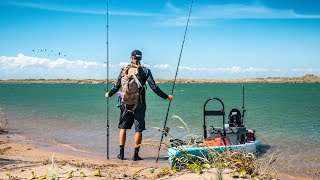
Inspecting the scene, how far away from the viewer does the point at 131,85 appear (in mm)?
8320

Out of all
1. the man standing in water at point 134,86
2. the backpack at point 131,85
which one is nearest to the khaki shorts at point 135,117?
the man standing in water at point 134,86

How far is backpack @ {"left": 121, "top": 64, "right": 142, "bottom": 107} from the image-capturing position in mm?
8312

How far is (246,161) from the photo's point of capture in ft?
18.6

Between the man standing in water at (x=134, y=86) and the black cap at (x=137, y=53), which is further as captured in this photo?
the black cap at (x=137, y=53)

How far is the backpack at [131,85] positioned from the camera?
8312mm

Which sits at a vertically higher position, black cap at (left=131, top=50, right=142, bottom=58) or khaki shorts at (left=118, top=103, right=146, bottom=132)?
black cap at (left=131, top=50, right=142, bottom=58)

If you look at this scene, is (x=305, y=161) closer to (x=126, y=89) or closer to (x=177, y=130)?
(x=126, y=89)

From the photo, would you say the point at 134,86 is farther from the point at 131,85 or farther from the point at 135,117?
the point at 135,117

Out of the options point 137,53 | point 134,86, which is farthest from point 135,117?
point 137,53

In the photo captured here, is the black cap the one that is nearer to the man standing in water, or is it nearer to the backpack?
the man standing in water

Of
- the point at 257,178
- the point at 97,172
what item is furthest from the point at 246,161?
the point at 97,172

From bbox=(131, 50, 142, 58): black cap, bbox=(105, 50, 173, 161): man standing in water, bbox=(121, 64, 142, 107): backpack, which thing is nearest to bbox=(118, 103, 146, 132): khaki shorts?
bbox=(105, 50, 173, 161): man standing in water

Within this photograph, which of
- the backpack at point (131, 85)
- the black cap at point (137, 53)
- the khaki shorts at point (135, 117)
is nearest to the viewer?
the backpack at point (131, 85)

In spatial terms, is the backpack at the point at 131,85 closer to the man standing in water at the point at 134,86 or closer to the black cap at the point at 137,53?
the man standing in water at the point at 134,86
